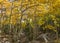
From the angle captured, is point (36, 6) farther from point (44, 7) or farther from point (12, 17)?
point (12, 17)

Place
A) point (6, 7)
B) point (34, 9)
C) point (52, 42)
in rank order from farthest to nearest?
point (52, 42) → point (34, 9) → point (6, 7)

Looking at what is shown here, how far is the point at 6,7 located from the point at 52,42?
6.11 meters

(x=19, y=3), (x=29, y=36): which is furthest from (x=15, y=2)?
(x=29, y=36)

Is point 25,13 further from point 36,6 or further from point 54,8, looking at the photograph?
point 54,8

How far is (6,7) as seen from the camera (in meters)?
11.9

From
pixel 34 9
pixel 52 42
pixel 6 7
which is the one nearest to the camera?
pixel 6 7

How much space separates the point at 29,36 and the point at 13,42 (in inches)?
156

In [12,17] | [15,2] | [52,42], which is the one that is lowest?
[52,42]

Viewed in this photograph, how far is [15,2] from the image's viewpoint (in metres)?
11.9

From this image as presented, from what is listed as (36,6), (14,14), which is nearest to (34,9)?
(36,6)

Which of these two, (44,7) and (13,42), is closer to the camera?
(44,7)

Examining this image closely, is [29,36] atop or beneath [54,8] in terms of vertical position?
beneath

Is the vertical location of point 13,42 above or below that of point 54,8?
below

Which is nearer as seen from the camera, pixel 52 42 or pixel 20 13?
pixel 20 13
